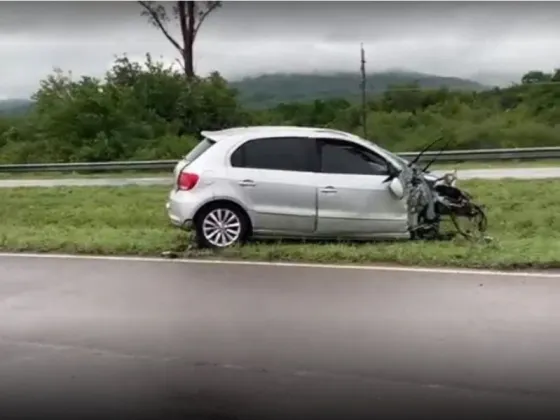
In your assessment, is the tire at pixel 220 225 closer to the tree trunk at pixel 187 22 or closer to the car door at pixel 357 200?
the car door at pixel 357 200

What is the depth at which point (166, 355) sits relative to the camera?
601 centimetres

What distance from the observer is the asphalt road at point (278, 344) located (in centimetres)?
504

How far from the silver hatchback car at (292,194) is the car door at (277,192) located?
0.04 feet

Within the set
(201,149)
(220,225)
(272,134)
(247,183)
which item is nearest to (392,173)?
(272,134)

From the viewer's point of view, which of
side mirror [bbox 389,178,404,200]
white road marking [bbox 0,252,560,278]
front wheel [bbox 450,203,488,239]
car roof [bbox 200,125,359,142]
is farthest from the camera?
front wheel [bbox 450,203,488,239]

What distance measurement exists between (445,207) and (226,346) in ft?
16.1

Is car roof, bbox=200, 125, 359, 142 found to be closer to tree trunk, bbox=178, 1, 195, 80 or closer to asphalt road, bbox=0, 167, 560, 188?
asphalt road, bbox=0, 167, 560, 188

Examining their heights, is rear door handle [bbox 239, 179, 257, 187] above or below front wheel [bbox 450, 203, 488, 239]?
above

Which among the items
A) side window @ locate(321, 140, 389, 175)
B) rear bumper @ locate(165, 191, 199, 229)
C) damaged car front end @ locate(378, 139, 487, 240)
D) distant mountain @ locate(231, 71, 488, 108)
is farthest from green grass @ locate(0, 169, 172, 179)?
damaged car front end @ locate(378, 139, 487, 240)

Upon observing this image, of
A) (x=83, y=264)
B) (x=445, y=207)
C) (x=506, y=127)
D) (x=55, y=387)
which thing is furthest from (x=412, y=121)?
(x=55, y=387)

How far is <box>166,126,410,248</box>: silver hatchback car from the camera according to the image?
32.9 ft

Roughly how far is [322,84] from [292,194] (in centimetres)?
547

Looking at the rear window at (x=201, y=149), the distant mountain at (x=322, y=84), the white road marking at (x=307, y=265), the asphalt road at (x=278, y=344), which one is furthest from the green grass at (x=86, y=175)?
the asphalt road at (x=278, y=344)

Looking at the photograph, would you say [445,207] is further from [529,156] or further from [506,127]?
[506,127]
